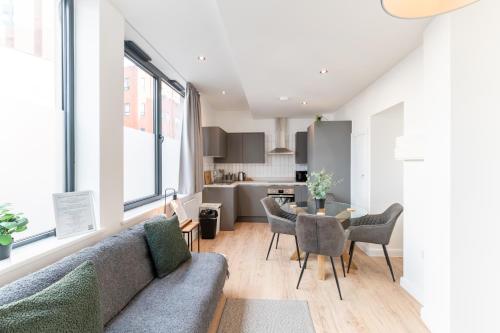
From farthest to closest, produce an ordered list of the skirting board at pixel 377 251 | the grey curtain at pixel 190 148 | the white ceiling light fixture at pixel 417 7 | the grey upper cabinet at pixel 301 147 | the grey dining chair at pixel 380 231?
the grey upper cabinet at pixel 301 147
the grey curtain at pixel 190 148
the skirting board at pixel 377 251
the grey dining chair at pixel 380 231
the white ceiling light fixture at pixel 417 7

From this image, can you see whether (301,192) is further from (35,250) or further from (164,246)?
(35,250)

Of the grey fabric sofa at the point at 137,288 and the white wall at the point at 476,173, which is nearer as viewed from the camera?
the grey fabric sofa at the point at 137,288

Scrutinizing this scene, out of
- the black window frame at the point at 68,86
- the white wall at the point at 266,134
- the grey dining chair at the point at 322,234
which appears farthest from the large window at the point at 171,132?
the grey dining chair at the point at 322,234

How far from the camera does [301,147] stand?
5.86 meters

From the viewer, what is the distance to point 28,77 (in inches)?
63.3

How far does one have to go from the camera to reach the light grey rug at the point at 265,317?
1.94 metres

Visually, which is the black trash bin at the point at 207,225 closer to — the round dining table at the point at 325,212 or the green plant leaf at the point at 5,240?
the round dining table at the point at 325,212

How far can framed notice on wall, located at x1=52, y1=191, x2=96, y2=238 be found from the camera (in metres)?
1.65

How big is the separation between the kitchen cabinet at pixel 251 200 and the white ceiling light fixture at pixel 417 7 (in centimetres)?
453

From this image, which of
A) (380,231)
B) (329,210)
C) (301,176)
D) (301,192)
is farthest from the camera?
(301,176)

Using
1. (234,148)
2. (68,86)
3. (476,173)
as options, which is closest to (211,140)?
(234,148)

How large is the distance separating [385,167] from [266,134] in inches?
127

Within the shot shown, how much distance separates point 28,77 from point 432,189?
3.17m

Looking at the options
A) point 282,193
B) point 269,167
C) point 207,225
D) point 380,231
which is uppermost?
point 269,167
